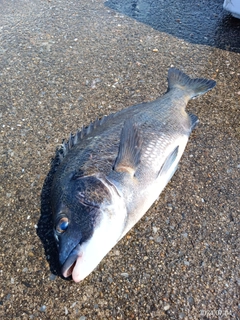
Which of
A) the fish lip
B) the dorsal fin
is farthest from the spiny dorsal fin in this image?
the fish lip

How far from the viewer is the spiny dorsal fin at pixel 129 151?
7.95ft

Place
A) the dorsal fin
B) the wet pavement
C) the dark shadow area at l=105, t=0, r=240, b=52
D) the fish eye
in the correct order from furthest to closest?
the dark shadow area at l=105, t=0, r=240, b=52, the dorsal fin, the wet pavement, the fish eye

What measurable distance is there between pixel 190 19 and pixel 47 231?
402 cm

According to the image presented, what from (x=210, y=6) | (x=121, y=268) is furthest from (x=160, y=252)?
(x=210, y=6)

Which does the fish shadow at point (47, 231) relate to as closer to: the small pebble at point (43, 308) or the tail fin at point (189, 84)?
the small pebble at point (43, 308)

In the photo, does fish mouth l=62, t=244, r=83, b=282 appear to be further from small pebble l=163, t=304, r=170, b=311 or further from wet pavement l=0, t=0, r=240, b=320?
small pebble l=163, t=304, r=170, b=311

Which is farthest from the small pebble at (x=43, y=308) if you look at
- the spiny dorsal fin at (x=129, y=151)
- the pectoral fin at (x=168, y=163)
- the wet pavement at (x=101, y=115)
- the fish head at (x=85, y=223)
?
the pectoral fin at (x=168, y=163)

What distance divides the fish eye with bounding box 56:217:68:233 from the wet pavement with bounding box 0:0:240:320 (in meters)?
0.39

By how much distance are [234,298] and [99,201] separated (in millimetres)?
1099

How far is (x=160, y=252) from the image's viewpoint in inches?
97.7

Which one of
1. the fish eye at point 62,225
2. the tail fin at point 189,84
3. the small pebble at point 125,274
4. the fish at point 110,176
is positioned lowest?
the small pebble at point 125,274

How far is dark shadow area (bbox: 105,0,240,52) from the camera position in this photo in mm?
4656

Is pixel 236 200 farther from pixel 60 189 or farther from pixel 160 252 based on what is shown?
pixel 60 189

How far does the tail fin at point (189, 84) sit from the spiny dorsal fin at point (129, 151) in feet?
3.17
